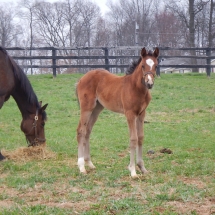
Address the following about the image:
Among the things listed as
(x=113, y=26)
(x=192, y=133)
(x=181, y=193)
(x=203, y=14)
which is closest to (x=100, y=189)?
(x=181, y=193)

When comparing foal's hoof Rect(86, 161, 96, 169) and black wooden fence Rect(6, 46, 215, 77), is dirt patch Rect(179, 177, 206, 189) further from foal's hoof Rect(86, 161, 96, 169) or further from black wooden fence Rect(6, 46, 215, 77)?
black wooden fence Rect(6, 46, 215, 77)

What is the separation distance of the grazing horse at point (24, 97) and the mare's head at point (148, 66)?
2.55m

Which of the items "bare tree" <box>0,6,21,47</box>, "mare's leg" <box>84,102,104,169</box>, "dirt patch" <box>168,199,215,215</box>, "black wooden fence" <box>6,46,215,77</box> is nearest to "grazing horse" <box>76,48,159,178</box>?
"mare's leg" <box>84,102,104,169</box>

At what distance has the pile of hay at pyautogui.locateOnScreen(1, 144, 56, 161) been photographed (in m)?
6.87

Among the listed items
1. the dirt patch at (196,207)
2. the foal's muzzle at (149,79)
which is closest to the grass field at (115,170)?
the dirt patch at (196,207)

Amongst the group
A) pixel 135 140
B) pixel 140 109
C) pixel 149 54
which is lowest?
pixel 135 140

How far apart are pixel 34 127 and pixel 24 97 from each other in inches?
23.6

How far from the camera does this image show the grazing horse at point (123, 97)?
5.56 metres

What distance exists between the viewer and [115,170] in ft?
19.4

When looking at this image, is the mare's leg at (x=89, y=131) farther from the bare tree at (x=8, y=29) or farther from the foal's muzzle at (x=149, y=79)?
the bare tree at (x=8, y=29)

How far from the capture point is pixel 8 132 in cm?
951

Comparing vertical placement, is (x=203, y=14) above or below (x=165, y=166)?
above

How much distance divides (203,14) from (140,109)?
26972 mm

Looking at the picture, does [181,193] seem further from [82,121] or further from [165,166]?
[82,121]
